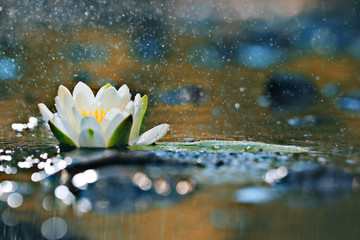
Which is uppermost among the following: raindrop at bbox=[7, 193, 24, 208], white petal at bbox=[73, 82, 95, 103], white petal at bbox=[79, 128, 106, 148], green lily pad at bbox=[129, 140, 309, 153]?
white petal at bbox=[73, 82, 95, 103]

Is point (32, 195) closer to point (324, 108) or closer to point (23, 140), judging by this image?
point (23, 140)

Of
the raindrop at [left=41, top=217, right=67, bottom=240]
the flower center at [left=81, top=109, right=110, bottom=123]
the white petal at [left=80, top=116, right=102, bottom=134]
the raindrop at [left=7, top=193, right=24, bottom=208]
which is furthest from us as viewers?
the flower center at [left=81, top=109, right=110, bottom=123]

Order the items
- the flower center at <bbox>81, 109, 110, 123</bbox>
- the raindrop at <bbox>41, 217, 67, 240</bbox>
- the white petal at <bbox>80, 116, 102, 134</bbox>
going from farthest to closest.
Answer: the flower center at <bbox>81, 109, 110, 123</bbox>, the white petal at <bbox>80, 116, 102, 134</bbox>, the raindrop at <bbox>41, 217, 67, 240</bbox>

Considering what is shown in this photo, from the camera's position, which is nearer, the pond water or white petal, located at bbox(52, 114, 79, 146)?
the pond water

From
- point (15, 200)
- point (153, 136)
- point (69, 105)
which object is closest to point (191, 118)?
point (153, 136)

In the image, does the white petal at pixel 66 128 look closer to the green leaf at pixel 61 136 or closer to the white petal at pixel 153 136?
the green leaf at pixel 61 136

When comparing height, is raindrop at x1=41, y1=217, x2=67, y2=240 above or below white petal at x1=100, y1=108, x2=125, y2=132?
below

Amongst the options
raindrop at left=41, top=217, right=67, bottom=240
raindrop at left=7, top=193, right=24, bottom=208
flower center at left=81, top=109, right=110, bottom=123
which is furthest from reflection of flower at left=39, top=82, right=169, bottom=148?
raindrop at left=41, top=217, right=67, bottom=240

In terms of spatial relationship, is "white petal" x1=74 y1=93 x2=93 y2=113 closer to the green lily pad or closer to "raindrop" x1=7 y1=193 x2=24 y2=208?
the green lily pad

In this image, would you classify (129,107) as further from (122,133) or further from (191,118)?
(191,118)
